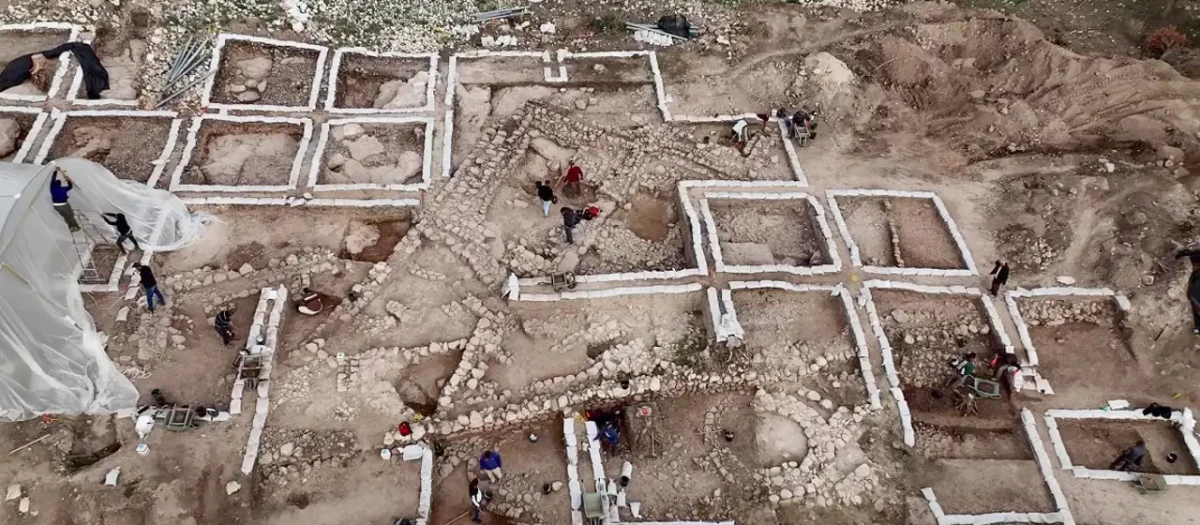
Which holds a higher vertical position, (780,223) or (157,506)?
(780,223)

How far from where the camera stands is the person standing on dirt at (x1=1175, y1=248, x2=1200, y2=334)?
45.8 ft

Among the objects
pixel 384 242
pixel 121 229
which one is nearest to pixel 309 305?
pixel 384 242

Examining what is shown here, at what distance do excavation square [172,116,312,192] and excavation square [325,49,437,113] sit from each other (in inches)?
55.6

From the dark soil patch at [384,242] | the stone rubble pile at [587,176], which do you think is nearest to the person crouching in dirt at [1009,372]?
the stone rubble pile at [587,176]

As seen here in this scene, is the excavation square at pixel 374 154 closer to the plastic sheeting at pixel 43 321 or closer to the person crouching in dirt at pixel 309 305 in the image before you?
the person crouching in dirt at pixel 309 305

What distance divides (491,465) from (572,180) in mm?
6897

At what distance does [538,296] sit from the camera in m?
14.1

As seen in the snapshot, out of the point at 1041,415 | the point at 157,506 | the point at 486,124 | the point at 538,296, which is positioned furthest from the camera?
the point at 486,124

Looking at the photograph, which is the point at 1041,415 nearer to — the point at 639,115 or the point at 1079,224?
the point at 1079,224

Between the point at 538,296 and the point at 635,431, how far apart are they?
3.29m

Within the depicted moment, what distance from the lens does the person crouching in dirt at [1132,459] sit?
12.2m

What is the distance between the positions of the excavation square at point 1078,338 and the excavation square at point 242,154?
16.1 metres

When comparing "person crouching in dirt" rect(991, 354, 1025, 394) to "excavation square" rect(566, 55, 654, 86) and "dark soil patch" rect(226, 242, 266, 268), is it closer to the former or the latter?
"excavation square" rect(566, 55, 654, 86)

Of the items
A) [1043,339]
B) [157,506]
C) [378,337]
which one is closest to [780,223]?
[1043,339]
